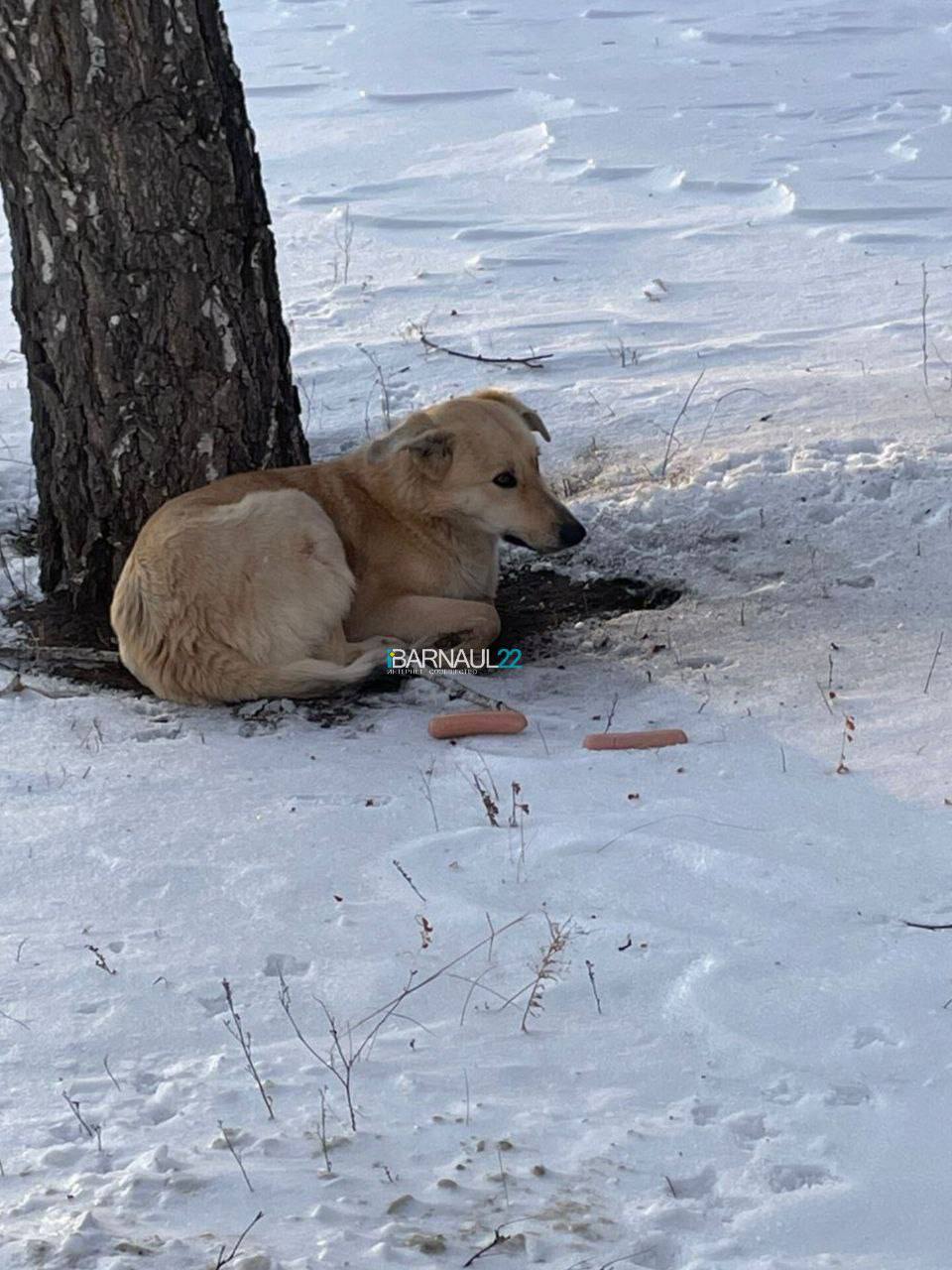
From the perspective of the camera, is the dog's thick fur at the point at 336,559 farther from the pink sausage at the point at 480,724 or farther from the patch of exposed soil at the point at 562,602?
the pink sausage at the point at 480,724

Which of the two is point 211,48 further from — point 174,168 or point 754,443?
point 754,443

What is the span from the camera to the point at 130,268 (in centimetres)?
557

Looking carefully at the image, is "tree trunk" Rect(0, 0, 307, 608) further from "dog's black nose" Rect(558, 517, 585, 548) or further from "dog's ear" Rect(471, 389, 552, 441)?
"dog's black nose" Rect(558, 517, 585, 548)

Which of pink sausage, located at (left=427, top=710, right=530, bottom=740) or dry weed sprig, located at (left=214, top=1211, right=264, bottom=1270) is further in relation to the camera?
pink sausage, located at (left=427, top=710, right=530, bottom=740)

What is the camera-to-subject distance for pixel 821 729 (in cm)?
454

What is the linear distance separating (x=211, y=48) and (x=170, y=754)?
2.68 metres

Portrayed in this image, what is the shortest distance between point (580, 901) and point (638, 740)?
→ 3.20ft

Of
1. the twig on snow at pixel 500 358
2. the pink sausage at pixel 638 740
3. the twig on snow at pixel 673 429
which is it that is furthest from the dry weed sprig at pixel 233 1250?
the twig on snow at pixel 500 358

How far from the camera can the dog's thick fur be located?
5266 millimetres

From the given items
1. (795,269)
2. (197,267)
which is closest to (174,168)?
(197,267)

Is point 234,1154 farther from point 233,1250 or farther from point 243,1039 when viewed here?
point 243,1039

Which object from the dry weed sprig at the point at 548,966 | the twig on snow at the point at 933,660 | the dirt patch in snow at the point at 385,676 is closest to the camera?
the dry weed sprig at the point at 548,966

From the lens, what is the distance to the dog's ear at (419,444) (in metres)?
5.83

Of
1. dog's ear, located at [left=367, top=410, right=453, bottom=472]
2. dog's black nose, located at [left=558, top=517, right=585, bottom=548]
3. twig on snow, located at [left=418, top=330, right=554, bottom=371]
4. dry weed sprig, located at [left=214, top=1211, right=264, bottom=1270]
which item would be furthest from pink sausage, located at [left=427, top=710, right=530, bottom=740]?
twig on snow, located at [left=418, top=330, right=554, bottom=371]
